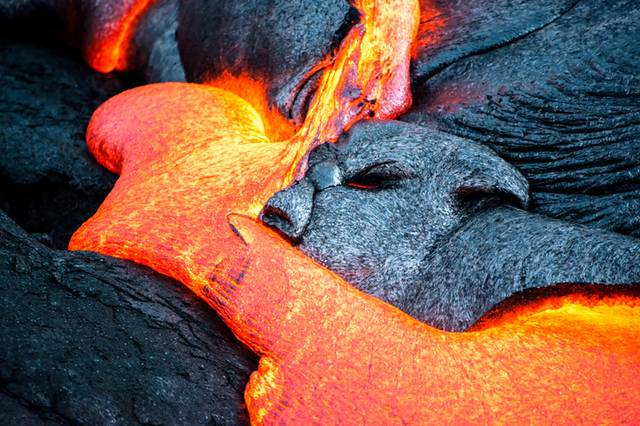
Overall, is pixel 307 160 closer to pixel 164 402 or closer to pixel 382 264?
pixel 382 264

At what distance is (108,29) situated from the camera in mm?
3605

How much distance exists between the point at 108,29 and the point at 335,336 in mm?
2825

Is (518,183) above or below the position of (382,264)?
above

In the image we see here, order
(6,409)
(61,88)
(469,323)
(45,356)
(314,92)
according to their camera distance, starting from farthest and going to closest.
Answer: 1. (61,88)
2. (314,92)
3. (469,323)
4. (45,356)
5. (6,409)

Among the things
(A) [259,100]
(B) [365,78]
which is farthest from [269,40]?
(B) [365,78]

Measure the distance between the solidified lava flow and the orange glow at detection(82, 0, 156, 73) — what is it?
1.32 metres

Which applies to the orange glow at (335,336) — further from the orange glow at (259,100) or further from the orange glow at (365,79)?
the orange glow at (259,100)

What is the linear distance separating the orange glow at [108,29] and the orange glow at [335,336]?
5.30 feet

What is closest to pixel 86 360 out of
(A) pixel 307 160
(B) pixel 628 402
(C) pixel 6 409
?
(C) pixel 6 409

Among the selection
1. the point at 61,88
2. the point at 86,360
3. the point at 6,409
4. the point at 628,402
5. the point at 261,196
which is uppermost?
the point at 628,402

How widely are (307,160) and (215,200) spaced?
18.0 inches

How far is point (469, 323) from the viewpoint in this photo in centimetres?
195

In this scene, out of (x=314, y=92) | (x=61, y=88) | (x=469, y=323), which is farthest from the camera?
(x=61, y=88)

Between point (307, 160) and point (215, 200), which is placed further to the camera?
point (307, 160)
